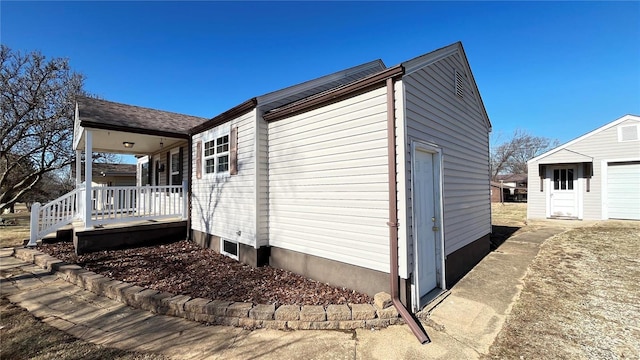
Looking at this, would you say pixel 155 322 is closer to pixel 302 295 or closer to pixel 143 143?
pixel 302 295

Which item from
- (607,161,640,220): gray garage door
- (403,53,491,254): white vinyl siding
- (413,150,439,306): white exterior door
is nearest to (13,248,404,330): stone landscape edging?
(413,150,439,306): white exterior door

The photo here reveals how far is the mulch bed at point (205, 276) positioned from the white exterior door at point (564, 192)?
13.7 metres

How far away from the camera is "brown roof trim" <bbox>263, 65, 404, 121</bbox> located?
357cm

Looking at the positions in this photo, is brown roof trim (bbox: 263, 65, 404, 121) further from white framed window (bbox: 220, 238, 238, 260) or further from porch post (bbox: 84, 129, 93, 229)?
porch post (bbox: 84, 129, 93, 229)

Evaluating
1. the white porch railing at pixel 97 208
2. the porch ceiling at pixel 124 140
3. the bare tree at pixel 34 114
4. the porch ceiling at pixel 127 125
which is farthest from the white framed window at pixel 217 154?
the bare tree at pixel 34 114

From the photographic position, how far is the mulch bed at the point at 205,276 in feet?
12.9

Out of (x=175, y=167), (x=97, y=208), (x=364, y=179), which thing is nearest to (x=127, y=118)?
(x=175, y=167)

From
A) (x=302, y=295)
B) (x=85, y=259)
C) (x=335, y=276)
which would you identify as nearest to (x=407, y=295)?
(x=335, y=276)

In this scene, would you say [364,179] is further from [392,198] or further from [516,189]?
[516,189]

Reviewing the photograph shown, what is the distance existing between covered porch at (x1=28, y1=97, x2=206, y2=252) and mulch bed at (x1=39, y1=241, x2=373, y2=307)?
2.51 feet

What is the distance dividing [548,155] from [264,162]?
45.3ft

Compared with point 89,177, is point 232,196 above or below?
below

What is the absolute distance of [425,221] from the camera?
4.13m

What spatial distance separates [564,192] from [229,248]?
49.8ft
